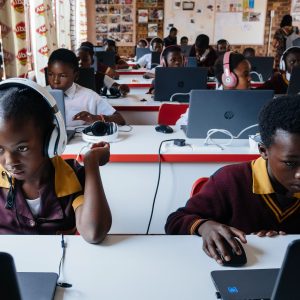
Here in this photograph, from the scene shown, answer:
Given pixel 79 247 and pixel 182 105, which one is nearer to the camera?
pixel 79 247

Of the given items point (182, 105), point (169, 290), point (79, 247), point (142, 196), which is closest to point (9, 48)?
point (182, 105)

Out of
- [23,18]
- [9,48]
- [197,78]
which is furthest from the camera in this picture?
[23,18]

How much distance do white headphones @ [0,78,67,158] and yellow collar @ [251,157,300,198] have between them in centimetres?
53

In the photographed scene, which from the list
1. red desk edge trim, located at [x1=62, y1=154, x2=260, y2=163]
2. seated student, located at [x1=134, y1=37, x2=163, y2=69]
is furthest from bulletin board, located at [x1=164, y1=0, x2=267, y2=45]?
red desk edge trim, located at [x1=62, y1=154, x2=260, y2=163]

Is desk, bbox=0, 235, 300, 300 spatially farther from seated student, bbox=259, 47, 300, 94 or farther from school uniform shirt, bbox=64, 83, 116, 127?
seated student, bbox=259, 47, 300, 94

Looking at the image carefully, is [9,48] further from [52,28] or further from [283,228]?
[283,228]

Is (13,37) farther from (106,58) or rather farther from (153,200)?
(106,58)

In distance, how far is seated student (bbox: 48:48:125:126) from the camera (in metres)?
2.23

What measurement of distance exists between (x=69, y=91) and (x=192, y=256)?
1.61 metres

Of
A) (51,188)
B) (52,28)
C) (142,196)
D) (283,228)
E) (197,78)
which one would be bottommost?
(142,196)

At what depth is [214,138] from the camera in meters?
1.91

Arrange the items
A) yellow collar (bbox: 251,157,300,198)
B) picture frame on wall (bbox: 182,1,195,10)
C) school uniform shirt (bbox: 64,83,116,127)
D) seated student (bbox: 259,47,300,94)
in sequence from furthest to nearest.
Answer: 1. picture frame on wall (bbox: 182,1,195,10)
2. seated student (bbox: 259,47,300,94)
3. school uniform shirt (bbox: 64,83,116,127)
4. yellow collar (bbox: 251,157,300,198)

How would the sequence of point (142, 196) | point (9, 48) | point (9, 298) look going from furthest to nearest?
point (9, 48) < point (142, 196) < point (9, 298)

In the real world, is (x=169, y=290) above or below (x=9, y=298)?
below
